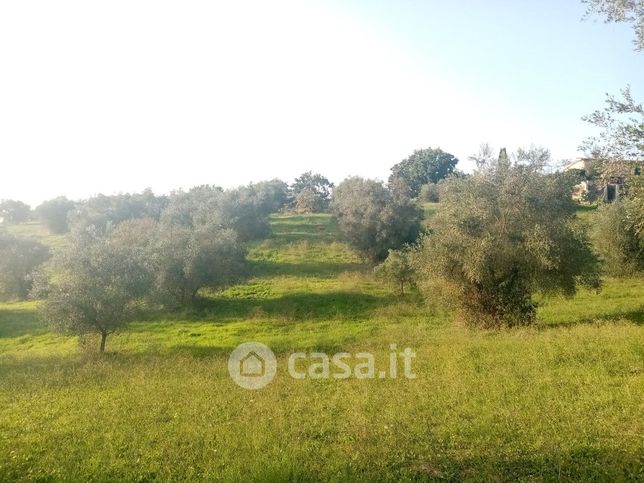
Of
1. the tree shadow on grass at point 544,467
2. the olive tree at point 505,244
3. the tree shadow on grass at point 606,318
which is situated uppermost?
the olive tree at point 505,244

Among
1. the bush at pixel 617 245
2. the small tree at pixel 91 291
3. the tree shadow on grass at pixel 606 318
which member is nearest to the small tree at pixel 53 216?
the small tree at pixel 91 291

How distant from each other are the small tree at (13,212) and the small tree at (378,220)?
77.2 meters

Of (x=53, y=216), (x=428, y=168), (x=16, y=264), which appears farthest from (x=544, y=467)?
(x=428, y=168)

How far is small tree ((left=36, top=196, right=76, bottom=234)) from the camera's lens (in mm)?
79906

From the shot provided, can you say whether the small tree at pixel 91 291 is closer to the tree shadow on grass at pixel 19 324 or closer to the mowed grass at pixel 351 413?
the mowed grass at pixel 351 413

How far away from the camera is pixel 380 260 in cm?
4841

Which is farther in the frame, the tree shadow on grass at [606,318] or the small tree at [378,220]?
the small tree at [378,220]

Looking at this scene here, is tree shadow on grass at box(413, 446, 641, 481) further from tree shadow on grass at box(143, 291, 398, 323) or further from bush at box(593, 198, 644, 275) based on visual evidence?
bush at box(593, 198, 644, 275)

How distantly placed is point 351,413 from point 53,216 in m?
84.3

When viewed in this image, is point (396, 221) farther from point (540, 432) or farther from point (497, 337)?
point (540, 432)

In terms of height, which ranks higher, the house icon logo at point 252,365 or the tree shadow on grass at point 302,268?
the tree shadow on grass at point 302,268

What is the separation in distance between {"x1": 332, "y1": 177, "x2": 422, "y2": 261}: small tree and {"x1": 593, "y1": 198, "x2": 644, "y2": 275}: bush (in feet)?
57.1

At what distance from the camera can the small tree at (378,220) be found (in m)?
48.2
